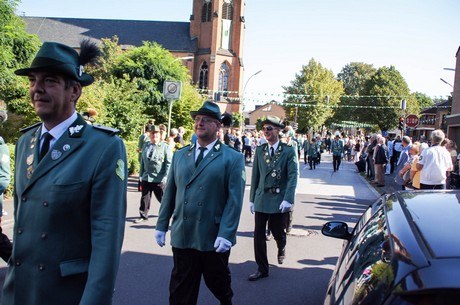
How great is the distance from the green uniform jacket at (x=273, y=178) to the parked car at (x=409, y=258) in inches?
126

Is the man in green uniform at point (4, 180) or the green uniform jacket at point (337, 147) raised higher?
the green uniform jacket at point (337, 147)

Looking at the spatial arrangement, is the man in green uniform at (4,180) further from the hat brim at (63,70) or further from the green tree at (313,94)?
the green tree at (313,94)

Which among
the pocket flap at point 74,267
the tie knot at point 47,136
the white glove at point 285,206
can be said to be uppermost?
the tie knot at point 47,136

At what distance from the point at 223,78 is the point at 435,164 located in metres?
57.3

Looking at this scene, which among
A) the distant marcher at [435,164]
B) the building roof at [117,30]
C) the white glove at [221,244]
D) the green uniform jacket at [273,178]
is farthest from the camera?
the building roof at [117,30]

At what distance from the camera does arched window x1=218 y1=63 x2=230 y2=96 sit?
210 ft

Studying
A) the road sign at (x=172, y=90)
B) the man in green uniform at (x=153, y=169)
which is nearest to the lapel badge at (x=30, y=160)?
the man in green uniform at (x=153, y=169)

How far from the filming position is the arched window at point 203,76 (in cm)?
6378

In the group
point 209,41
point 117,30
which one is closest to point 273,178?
point 209,41

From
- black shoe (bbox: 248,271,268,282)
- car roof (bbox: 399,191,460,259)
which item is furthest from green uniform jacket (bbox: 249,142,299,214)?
car roof (bbox: 399,191,460,259)

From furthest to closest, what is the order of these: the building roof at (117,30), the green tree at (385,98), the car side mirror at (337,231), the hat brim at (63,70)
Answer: the building roof at (117,30), the green tree at (385,98), the car side mirror at (337,231), the hat brim at (63,70)

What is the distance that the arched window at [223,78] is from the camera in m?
64.0

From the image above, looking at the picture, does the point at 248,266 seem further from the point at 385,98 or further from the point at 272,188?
the point at 385,98

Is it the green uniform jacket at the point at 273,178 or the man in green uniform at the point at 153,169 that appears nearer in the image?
the green uniform jacket at the point at 273,178
